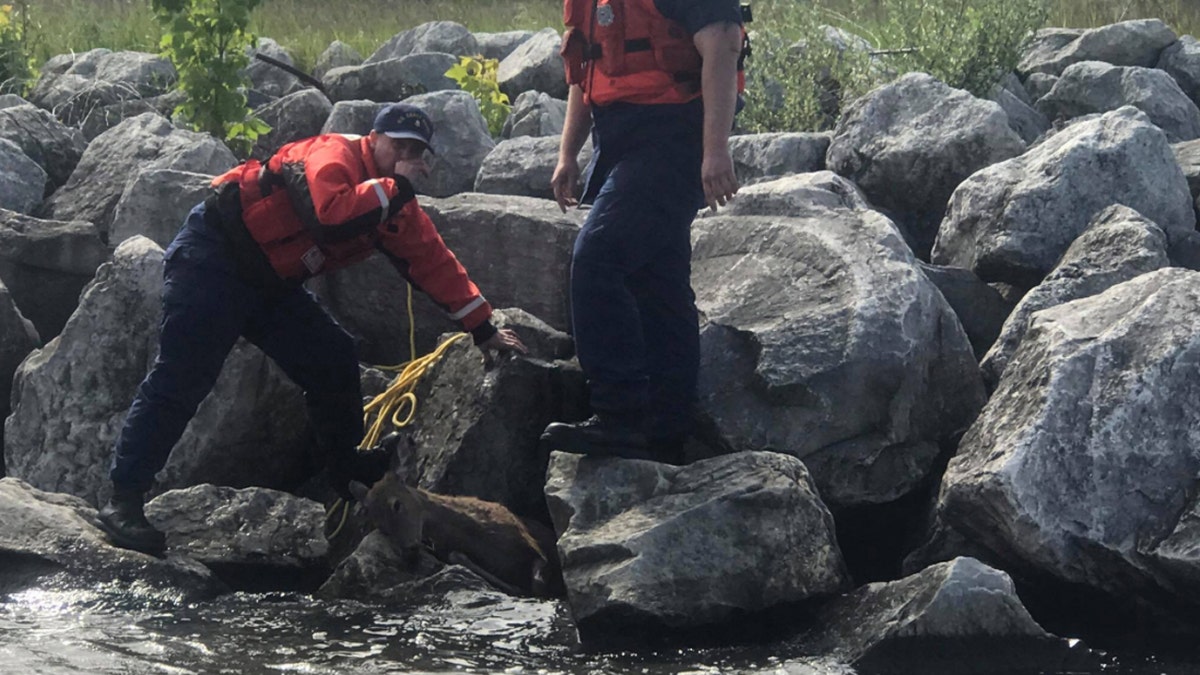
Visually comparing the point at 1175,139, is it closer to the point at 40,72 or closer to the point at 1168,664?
the point at 1168,664

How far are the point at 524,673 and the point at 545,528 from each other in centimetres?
106

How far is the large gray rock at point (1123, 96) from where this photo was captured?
8.66 meters

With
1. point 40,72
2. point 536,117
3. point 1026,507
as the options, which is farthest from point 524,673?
point 40,72

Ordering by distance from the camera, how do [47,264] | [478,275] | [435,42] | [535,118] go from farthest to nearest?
[435,42]
[535,118]
[47,264]
[478,275]

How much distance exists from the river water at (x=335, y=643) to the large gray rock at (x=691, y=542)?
0.14 m

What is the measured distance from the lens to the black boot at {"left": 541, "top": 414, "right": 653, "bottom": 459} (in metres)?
5.00

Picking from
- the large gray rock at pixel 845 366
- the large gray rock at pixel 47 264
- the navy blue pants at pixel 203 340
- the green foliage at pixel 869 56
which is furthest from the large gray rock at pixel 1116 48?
the navy blue pants at pixel 203 340

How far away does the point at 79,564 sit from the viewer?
207 inches

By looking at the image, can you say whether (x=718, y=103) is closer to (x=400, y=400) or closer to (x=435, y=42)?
(x=400, y=400)

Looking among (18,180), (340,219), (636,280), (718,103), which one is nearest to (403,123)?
(340,219)

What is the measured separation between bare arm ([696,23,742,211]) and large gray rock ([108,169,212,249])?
3.54 m

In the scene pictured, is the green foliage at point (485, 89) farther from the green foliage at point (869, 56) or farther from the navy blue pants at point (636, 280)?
the navy blue pants at point (636, 280)

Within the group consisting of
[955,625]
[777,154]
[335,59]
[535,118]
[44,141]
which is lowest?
[955,625]

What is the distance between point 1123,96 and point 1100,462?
15.6 ft
